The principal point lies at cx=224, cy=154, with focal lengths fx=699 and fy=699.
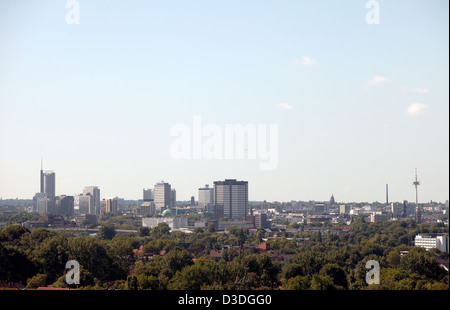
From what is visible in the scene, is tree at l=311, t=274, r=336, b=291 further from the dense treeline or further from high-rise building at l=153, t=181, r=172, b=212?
high-rise building at l=153, t=181, r=172, b=212

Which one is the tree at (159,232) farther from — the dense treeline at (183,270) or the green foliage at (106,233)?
the dense treeline at (183,270)

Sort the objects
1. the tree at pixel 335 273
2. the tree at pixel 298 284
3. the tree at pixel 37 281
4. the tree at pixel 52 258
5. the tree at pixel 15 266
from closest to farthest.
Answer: the tree at pixel 298 284 → the tree at pixel 37 281 → the tree at pixel 15 266 → the tree at pixel 335 273 → the tree at pixel 52 258

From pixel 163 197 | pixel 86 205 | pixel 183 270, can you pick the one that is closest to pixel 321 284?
pixel 183 270

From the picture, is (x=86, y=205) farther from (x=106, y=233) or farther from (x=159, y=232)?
(x=106, y=233)

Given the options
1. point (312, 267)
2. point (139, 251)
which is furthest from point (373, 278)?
point (139, 251)

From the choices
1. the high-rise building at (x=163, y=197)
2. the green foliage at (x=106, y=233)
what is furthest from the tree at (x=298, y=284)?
the high-rise building at (x=163, y=197)

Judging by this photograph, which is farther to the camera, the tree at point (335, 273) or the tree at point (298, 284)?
the tree at point (335, 273)

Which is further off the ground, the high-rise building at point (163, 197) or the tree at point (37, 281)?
the high-rise building at point (163, 197)
